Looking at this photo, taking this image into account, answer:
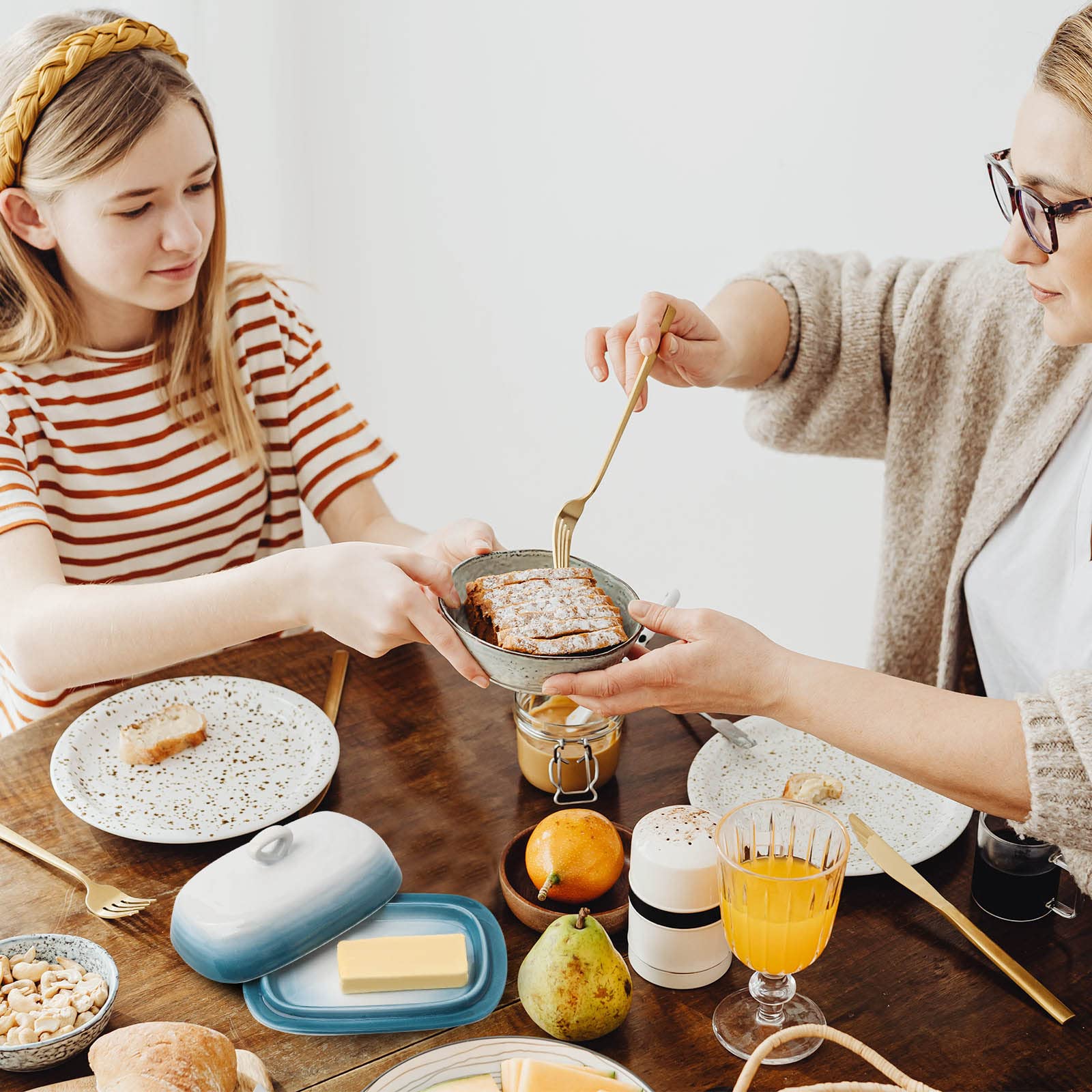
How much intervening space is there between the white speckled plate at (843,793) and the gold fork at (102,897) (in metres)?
0.64

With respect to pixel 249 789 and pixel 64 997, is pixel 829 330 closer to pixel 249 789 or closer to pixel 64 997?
pixel 249 789

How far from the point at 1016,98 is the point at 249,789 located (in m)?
2.13

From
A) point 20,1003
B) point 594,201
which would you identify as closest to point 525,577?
point 20,1003

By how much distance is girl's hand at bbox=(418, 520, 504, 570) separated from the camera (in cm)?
155

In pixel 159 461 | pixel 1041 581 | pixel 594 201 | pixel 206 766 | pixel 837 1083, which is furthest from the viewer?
pixel 594 201

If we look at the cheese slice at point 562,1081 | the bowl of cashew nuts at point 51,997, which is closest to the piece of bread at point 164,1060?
the bowl of cashew nuts at point 51,997

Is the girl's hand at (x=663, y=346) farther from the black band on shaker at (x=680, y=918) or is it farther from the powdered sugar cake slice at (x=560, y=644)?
the black band on shaker at (x=680, y=918)

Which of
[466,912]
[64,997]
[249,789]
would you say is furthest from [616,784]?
[64,997]

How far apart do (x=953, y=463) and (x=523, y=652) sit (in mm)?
971

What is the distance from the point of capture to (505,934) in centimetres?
119

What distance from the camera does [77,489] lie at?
6.16 ft

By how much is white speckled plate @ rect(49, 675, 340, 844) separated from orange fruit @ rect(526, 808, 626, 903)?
324 mm

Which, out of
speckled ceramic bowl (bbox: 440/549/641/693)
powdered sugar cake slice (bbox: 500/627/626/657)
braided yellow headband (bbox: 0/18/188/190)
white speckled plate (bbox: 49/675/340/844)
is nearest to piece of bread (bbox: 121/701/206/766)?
white speckled plate (bbox: 49/675/340/844)

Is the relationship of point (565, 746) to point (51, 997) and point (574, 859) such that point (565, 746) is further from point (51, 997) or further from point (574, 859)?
point (51, 997)
